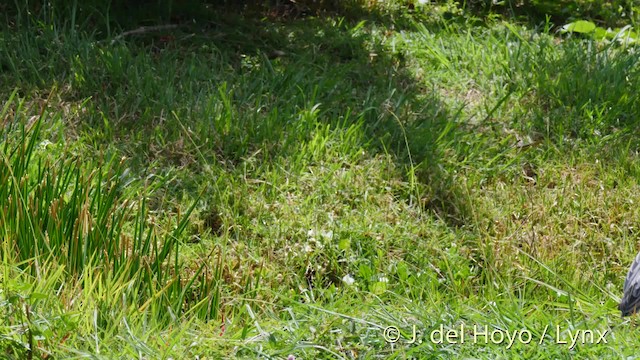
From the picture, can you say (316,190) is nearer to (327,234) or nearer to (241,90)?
(327,234)

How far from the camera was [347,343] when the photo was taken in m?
3.25

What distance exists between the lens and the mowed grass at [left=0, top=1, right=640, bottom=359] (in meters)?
3.31

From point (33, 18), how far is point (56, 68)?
2.10 ft

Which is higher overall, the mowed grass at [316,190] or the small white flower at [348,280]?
the mowed grass at [316,190]

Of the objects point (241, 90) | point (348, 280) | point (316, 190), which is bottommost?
point (348, 280)

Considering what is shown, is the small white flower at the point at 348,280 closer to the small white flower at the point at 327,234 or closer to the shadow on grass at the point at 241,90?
the small white flower at the point at 327,234

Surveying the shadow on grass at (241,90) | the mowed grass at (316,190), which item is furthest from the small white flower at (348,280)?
the shadow on grass at (241,90)

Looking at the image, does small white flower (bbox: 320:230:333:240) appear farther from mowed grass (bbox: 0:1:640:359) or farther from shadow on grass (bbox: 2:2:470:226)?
shadow on grass (bbox: 2:2:470:226)

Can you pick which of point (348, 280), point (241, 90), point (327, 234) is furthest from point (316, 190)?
point (241, 90)

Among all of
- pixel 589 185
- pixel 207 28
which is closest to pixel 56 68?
pixel 207 28

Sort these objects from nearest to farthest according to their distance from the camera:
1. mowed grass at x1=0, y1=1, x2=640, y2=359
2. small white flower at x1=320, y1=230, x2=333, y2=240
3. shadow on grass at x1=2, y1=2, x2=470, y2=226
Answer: mowed grass at x1=0, y1=1, x2=640, y2=359 < small white flower at x1=320, y1=230, x2=333, y2=240 < shadow on grass at x1=2, y1=2, x2=470, y2=226

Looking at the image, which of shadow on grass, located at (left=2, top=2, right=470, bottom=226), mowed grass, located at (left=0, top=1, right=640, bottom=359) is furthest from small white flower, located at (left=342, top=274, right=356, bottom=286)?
shadow on grass, located at (left=2, top=2, right=470, bottom=226)

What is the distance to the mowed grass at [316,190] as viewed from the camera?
331cm

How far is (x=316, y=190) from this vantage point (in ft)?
15.9
